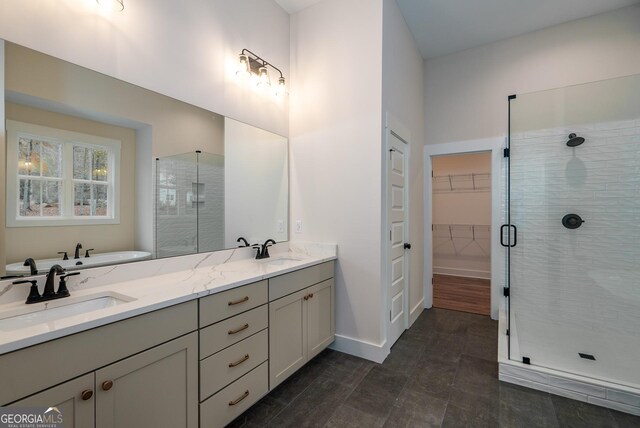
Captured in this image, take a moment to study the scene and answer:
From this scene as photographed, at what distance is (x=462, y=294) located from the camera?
4332 millimetres

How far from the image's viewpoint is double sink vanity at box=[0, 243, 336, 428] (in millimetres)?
959

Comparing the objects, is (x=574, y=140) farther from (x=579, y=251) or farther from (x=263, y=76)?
(x=263, y=76)

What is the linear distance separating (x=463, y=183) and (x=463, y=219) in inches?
26.9

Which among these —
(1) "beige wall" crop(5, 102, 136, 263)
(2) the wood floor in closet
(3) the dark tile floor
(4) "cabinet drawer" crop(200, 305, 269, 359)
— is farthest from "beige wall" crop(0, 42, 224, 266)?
(2) the wood floor in closet

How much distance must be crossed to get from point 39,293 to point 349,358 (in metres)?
2.13

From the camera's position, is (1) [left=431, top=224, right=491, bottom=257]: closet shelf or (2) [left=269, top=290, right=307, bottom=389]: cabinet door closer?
(2) [left=269, top=290, right=307, bottom=389]: cabinet door

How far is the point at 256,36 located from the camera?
252 cm

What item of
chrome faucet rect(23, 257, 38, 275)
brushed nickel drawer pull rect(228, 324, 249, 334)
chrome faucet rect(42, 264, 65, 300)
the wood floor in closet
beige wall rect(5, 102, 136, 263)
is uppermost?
beige wall rect(5, 102, 136, 263)

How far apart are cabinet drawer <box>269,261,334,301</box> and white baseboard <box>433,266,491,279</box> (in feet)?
12.5

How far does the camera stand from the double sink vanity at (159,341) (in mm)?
959

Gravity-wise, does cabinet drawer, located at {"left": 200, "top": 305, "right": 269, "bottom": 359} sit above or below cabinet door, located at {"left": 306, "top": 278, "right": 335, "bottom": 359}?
above

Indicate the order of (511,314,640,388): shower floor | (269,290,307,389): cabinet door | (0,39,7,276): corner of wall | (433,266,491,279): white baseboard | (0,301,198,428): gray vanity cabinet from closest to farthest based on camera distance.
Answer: (0,301,198,428): gray vanity cabinet, (0,39,7,276): corner of wall, (269,290,307,389): cabinet door, (511,314,640,388): shower floor, (433,266,491,279): white baseboard

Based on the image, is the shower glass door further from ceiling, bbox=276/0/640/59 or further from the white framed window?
the white framed window

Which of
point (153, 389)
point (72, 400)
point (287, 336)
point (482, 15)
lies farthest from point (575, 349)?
point (482, 15)
